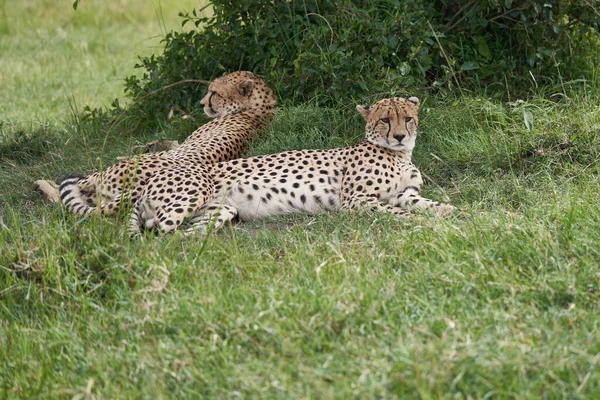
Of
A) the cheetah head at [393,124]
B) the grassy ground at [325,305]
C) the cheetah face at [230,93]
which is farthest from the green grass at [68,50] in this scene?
the grassy ground at [325,305]

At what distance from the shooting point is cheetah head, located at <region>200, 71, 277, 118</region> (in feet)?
18.7

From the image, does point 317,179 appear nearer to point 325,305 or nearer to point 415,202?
point 415,202

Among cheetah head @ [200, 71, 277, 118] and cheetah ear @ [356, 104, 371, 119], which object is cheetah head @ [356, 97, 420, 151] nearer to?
cheetah ear @ [356, 104, 371, 119]

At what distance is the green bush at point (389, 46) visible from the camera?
17.5 ft

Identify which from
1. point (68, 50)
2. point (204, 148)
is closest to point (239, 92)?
point (204, 148)

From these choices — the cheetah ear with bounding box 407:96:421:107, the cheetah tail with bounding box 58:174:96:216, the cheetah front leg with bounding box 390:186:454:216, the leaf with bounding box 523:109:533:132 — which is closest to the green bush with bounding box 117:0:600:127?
the cheetah ear with bounding box 407:96:421:107

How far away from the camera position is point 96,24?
34.7 feet

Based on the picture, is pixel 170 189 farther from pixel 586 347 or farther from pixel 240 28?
pixel 586 347

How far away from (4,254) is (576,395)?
2.19 m

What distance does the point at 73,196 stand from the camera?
185 inches

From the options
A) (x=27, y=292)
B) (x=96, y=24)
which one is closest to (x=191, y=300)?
(x=27, y=292)

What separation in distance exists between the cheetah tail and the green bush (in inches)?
53.8

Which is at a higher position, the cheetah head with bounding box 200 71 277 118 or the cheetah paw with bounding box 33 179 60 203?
the cheetah head with bounding box 200 71 277 118

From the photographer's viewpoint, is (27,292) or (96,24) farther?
(96,24)
